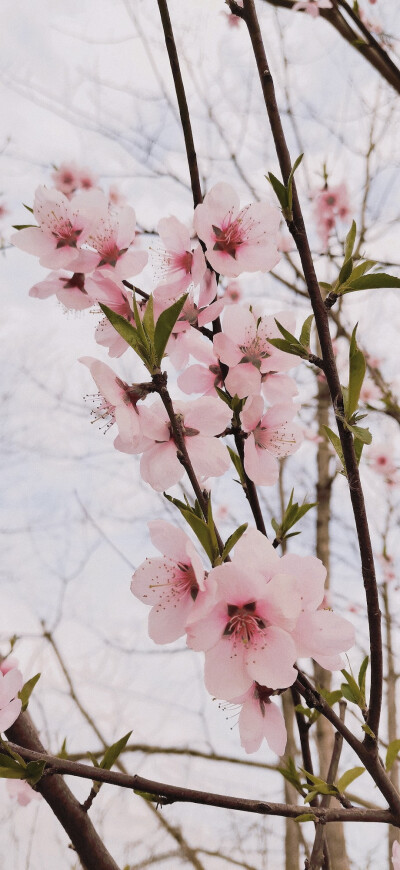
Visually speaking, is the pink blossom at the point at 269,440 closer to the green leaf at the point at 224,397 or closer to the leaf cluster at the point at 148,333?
the green leaf at the point at 224,397

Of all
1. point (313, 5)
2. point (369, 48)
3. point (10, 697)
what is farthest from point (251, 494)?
point (313, 5)

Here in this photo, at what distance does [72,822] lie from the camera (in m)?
0.88

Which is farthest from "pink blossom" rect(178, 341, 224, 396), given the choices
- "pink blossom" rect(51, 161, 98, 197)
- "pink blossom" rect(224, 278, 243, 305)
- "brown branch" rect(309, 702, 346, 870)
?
"pink blossom" rect(51, 161, 98, 197)

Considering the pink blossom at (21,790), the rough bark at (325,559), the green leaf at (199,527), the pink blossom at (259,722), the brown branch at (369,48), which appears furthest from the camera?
the rough bark at (325,559)

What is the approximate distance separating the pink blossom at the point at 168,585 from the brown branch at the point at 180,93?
36 centimetres

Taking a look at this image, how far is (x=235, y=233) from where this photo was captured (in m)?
0.73

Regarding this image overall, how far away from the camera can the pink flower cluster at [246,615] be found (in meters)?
0.49

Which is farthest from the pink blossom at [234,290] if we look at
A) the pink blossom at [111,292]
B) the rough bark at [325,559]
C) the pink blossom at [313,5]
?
the pink blossom at [111,292]

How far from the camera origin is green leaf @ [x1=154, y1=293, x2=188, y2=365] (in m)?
0.48

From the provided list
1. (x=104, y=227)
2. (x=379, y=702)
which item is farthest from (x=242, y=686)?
(x=104, y=227)

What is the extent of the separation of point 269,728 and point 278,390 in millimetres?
366

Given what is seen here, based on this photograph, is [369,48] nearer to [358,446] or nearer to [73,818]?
[358,446]

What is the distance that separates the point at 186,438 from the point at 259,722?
29 centimetres

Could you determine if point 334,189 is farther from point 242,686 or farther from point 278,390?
point 242,686
